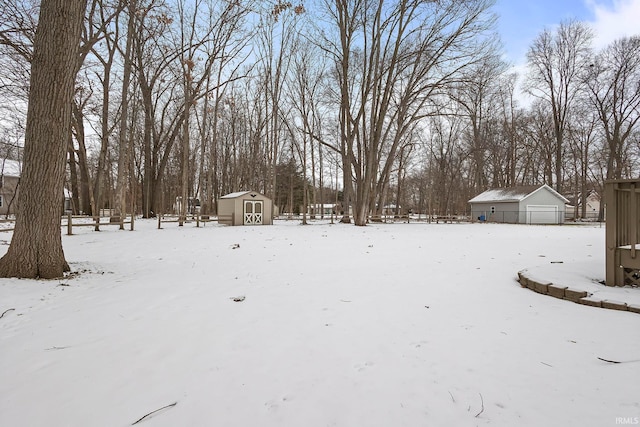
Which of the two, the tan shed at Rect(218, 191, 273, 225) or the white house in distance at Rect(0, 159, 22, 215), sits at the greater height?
the white house in distance at Rect(0, 159, 22, 215)

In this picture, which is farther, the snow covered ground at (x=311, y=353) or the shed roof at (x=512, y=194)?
the shed roof at (x=512, y=194)

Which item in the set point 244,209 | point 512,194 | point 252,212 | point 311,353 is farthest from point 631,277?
point 512,194

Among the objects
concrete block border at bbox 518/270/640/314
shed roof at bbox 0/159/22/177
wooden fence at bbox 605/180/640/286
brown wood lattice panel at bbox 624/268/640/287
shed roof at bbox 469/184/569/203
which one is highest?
shed roof at bbox 0/159/22/177

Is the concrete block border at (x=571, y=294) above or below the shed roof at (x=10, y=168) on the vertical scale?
below

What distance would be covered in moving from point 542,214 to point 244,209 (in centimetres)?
2859

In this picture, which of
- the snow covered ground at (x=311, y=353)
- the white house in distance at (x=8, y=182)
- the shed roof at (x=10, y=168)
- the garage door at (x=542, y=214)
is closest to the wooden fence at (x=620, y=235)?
the snow covered ground at (x=311, y=353)

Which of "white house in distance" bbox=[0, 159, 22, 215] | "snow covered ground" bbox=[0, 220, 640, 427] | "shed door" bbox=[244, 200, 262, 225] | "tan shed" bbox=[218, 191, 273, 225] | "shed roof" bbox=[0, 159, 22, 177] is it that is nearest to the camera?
"snow covered ground" bbox=[0, 220, 640, 427]

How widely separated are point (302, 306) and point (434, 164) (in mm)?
42631

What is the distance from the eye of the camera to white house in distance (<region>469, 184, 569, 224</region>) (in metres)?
30.2

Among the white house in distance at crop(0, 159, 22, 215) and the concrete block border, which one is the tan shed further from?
the white house in distance at crop(0, 159, 22, 215)

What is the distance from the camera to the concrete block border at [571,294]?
349 centimetres

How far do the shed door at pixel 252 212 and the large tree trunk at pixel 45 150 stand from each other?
47.5 ft

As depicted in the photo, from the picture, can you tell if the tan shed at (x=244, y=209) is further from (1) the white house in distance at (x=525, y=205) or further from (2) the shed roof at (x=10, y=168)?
(2) the shed roof at (x=10, y=168)

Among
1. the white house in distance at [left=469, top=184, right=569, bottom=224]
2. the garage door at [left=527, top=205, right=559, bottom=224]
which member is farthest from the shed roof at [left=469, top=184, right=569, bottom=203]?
the garage door at [left=527, top=205, right=559, bottom=224]
